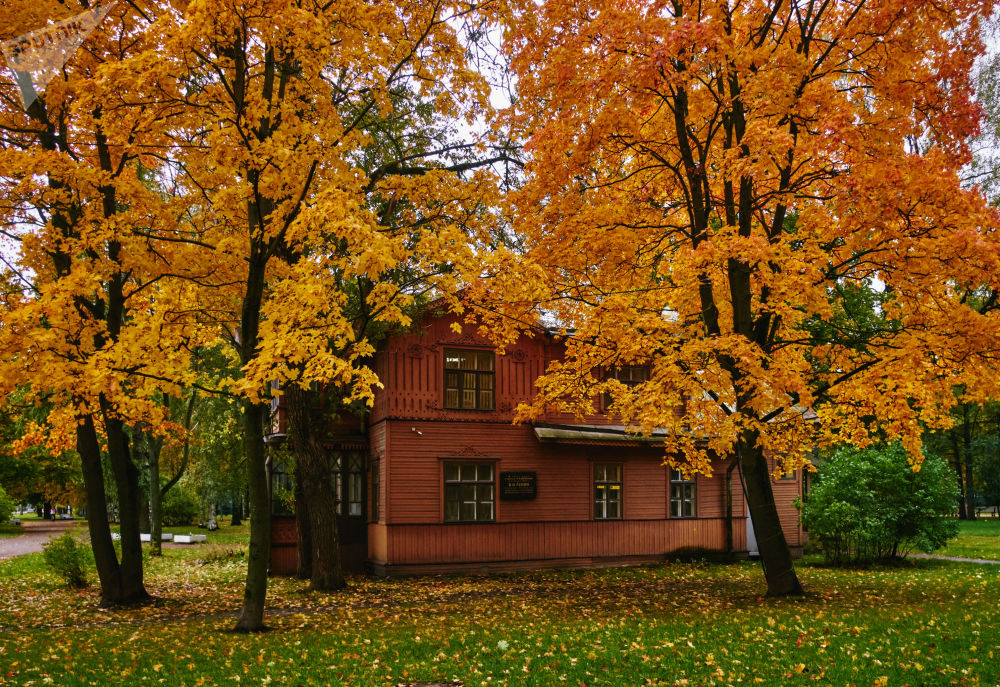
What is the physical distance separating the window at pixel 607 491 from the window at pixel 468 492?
3307 millimetres

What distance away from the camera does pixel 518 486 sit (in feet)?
63.1

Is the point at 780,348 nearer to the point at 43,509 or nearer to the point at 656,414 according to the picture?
the point at 656,414

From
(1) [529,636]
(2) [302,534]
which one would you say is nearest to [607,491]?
(2) [302,534]

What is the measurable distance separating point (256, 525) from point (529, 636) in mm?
4032

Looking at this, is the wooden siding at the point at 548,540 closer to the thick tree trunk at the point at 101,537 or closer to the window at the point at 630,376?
the window at the point at 630,376

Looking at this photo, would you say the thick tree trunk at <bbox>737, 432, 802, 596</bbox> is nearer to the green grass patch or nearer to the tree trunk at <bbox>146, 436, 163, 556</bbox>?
the tree trunk at <bbox>146, 436, 163, 556</bbox>

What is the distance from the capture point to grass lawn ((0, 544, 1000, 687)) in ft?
24.4

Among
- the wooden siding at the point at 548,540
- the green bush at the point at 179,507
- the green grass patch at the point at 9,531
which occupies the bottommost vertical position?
the green grass patch at the point at 9,531

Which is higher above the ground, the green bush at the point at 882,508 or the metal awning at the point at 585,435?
the metal awning at the point at 585,435

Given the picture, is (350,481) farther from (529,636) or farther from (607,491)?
(529,636)

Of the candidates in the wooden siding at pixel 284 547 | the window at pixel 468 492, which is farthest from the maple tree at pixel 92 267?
the window at pixel 468 492

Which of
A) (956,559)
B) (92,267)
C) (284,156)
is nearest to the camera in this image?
(284,156)

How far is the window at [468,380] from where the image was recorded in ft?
62.7

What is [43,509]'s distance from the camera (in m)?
72.5
